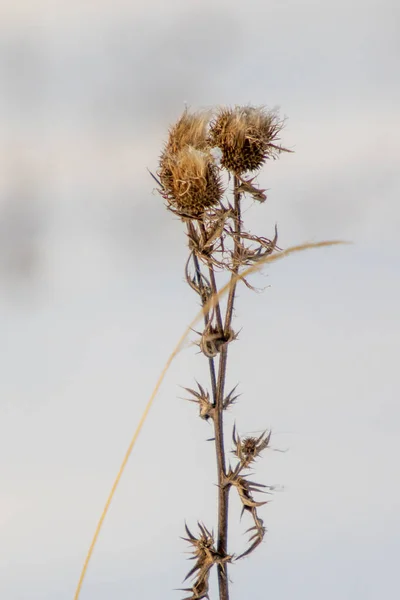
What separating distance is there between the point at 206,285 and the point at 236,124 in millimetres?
193

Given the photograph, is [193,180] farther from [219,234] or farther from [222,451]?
[222,451]

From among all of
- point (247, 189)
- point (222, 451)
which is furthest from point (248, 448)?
point (247, 189)

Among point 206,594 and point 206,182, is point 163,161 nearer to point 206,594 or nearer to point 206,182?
point 206,182

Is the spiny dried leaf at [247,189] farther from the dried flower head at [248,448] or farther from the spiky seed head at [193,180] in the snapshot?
the dried flower head at [248,448]

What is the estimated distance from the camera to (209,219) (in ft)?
3.71

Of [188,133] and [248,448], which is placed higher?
[188,133]

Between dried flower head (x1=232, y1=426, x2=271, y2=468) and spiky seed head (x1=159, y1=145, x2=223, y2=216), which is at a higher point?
spiky seed head (x1=159, y1=145, x2=223, y2=216)

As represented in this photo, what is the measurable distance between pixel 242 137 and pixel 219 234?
0.12m

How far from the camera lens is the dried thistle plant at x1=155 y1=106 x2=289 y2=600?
44.6 inches

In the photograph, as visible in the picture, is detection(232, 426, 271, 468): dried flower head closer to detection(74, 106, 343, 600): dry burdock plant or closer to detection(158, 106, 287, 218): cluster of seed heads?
detection(74, 106, 343, 600): dry burdock plant

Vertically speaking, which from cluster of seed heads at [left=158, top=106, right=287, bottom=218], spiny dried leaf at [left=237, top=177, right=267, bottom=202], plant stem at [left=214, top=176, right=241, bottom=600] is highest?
cluster of seed heads at [left=158, top=106, right=287, bottom=218]

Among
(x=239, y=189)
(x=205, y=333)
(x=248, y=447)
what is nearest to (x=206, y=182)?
(x=239, y=189)

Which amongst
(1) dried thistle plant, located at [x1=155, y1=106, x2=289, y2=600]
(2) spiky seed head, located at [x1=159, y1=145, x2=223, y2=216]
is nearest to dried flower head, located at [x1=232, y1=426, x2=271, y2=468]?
(1) dried thistle plant, located at [x1=155, y1=106, x2=289, y2=600]

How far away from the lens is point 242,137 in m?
1.14
